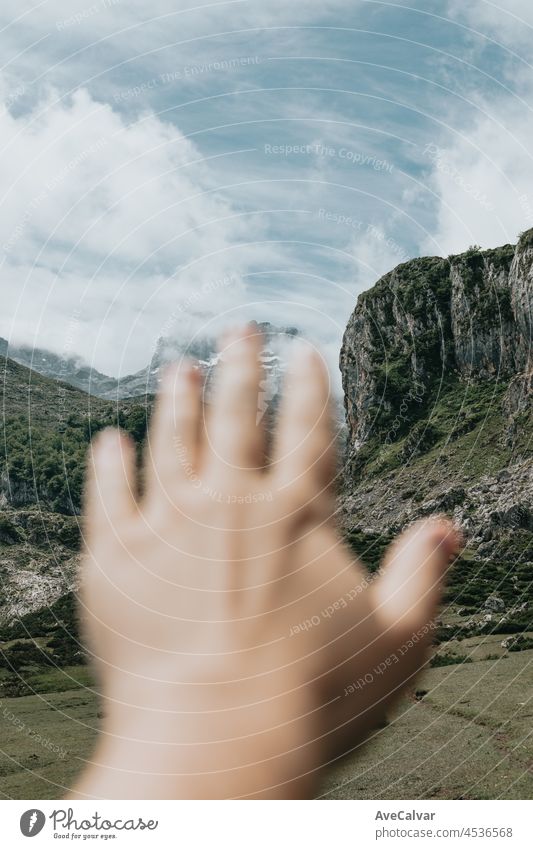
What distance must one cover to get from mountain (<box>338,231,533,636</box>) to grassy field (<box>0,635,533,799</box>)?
118 feet

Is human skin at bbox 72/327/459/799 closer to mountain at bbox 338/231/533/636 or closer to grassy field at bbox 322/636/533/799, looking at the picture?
grassy field at bbox 322/636/533/799

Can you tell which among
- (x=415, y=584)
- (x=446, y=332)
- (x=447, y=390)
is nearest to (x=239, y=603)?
(x=415, y=584)

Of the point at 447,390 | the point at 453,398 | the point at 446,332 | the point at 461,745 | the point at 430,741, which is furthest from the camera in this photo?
the point at 446,332

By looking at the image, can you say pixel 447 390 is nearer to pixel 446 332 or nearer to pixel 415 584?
pixel 446 332

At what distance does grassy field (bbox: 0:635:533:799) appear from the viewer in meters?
13.3

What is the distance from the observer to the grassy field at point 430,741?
1332cm

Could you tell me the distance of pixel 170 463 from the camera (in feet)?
8.45

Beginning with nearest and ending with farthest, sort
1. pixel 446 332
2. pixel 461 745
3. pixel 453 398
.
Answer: pixel 461 745 < pixel 453 398 < pixel 446 332

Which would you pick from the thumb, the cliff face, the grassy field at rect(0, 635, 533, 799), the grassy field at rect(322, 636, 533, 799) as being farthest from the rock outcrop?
the thumb

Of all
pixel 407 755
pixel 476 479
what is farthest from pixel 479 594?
pixel 407 755

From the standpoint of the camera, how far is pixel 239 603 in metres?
2.45

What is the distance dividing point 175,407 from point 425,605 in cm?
108

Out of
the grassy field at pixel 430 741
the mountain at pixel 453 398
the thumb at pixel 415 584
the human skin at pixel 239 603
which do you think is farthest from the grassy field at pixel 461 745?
the mountain at pixel 453 398

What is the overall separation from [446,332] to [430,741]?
305 ft
